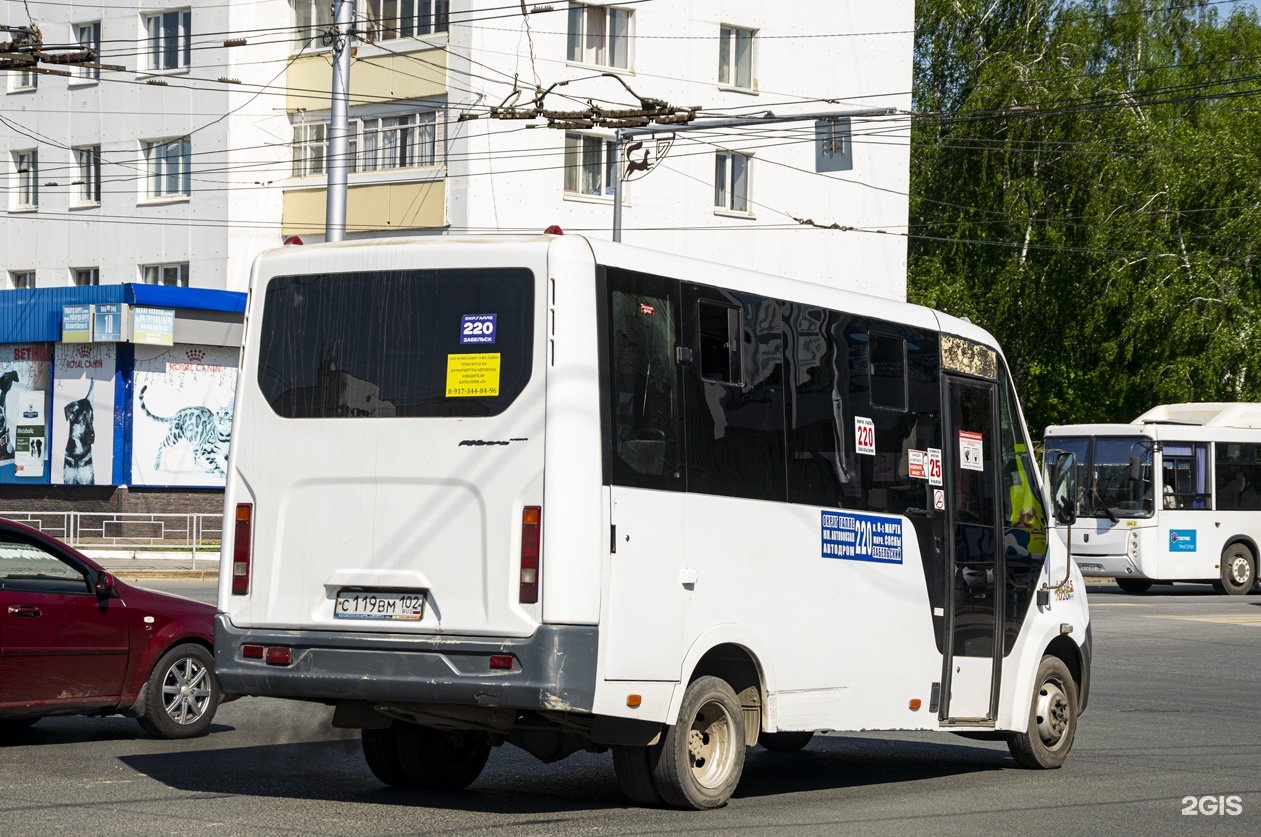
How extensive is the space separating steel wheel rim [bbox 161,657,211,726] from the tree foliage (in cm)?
3776

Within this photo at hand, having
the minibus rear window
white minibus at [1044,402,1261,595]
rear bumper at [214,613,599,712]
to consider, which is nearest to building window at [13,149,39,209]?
white minibus at [1044,402,1261,595]

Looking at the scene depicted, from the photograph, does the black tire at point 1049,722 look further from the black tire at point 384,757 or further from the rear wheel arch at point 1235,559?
the rear wheel arch at point 1235,559

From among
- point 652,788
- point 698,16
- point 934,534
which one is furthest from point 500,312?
point 698,16

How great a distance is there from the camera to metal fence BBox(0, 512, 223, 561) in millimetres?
32969

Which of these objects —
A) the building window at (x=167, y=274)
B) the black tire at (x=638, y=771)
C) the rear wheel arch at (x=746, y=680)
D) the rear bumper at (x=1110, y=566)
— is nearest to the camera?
the black tire at (x=638, y=771)

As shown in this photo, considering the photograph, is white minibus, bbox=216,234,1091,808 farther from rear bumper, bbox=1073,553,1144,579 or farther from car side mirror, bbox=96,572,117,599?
rear bumper, bbox=1073,553,1144,579

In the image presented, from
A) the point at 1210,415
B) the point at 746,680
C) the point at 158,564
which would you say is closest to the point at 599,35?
the point at 1210,415

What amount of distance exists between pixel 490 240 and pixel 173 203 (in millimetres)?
39917

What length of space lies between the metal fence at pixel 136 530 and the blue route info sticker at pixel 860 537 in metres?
23.0

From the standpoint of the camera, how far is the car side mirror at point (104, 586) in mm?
11992

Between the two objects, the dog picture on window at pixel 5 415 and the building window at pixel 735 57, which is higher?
the building window at pixel 735 57

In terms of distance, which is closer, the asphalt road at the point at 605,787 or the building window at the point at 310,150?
the asphalt road at the point at 605,787

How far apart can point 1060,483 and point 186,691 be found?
575 cm

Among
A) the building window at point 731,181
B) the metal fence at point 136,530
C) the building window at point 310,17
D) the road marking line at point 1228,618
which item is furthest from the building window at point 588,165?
the road marking line at point 1228,618
